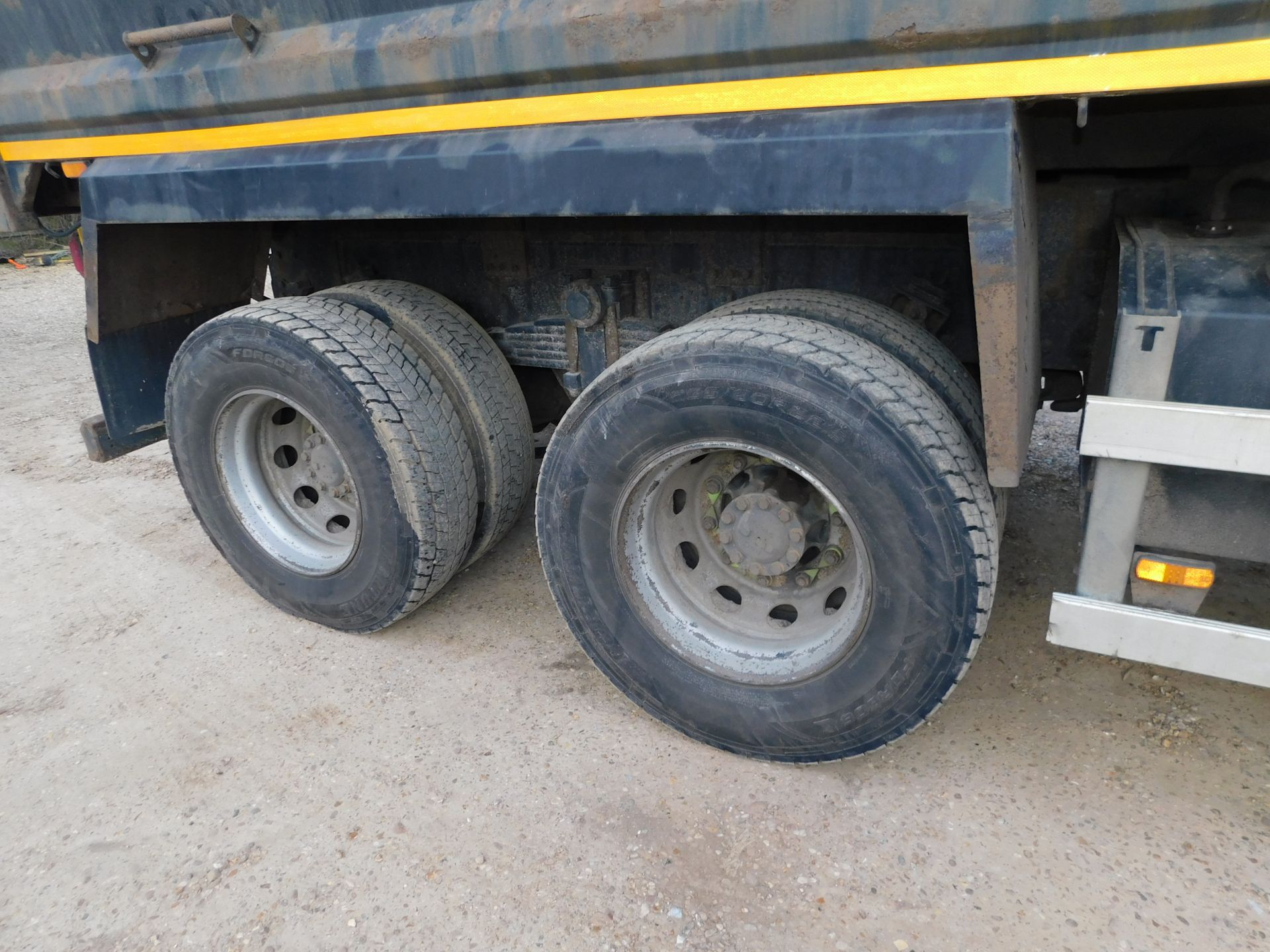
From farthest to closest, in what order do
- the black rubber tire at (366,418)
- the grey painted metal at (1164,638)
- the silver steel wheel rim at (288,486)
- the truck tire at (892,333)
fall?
the silver steel wheel rim at (288,486), the black rubber tire at (366,418), the truck tire at (892,333), the grey painted metal at (1164,638)

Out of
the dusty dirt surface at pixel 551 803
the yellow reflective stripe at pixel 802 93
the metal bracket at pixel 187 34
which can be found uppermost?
the metal bracket at pixel 187 34

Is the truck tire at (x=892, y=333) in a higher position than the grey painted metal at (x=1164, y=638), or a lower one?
higher

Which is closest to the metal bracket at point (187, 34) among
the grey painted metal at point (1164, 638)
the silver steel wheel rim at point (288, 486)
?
the silver steel wheel rim at point (288, 486)

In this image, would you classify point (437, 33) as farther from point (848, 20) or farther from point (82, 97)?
point (82, 97)

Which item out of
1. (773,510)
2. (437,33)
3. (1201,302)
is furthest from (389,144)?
A: (1201,302)

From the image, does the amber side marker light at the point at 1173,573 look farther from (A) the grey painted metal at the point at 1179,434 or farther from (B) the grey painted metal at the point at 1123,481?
(A) the grey painted metal at the point at 1179,434

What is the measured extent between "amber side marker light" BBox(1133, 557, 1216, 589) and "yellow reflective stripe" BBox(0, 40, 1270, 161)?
100cm

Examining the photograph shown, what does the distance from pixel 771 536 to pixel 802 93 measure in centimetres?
115

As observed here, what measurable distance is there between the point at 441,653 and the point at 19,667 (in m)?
1.56

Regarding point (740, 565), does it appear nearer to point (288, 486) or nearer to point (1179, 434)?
point (1179, 434)

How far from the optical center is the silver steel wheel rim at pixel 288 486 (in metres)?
3.12

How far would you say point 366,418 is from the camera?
2.66 metres

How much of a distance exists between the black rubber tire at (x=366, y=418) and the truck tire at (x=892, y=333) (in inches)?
41.0

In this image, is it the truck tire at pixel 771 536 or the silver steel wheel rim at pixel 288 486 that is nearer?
the truck tire at pixel 771 536
